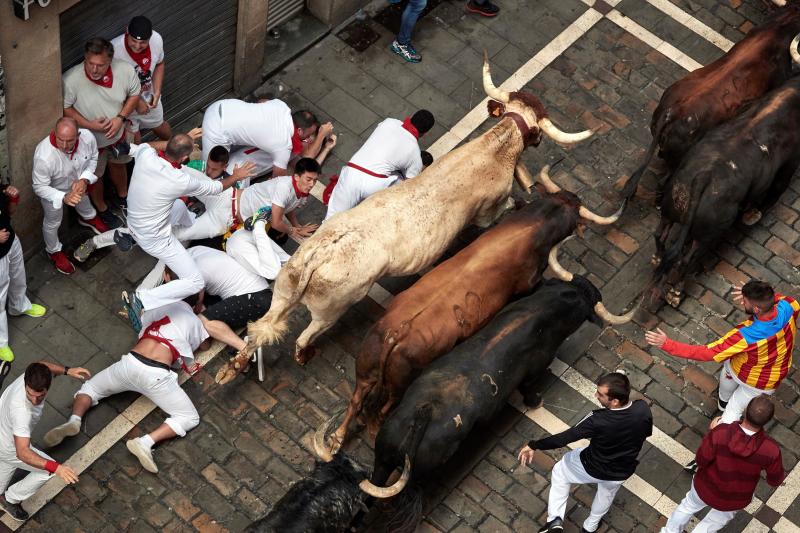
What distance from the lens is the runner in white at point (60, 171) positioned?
43.6 feet

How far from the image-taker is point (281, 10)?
16688 mm

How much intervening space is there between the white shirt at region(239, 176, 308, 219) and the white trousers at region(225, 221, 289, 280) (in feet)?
0.92

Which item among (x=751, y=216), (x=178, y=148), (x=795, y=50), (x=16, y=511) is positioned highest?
(x=795, y=50)

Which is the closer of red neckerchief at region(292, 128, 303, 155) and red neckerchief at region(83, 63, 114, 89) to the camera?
red neckerchief at region(83, 63, 114, 89)

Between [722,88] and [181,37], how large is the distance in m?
6.05

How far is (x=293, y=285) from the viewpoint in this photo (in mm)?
13078

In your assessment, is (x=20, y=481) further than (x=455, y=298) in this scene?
No

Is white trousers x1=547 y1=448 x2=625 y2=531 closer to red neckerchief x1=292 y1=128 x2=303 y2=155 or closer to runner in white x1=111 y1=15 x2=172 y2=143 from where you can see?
red neckerchief x1=292 y1=128 x2=303 y2=155

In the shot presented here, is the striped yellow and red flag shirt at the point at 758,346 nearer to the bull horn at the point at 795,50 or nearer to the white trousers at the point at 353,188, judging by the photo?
the white trousers at the point at 353,188

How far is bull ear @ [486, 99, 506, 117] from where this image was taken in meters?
14.5

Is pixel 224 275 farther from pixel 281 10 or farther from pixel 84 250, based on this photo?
pixel 281 10

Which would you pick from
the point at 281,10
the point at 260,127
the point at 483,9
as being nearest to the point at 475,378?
the point at 260,127

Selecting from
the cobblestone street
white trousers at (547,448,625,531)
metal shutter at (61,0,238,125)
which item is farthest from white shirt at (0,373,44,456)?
white trousers at (547,448,625,531)

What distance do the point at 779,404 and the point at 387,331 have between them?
181 inches
